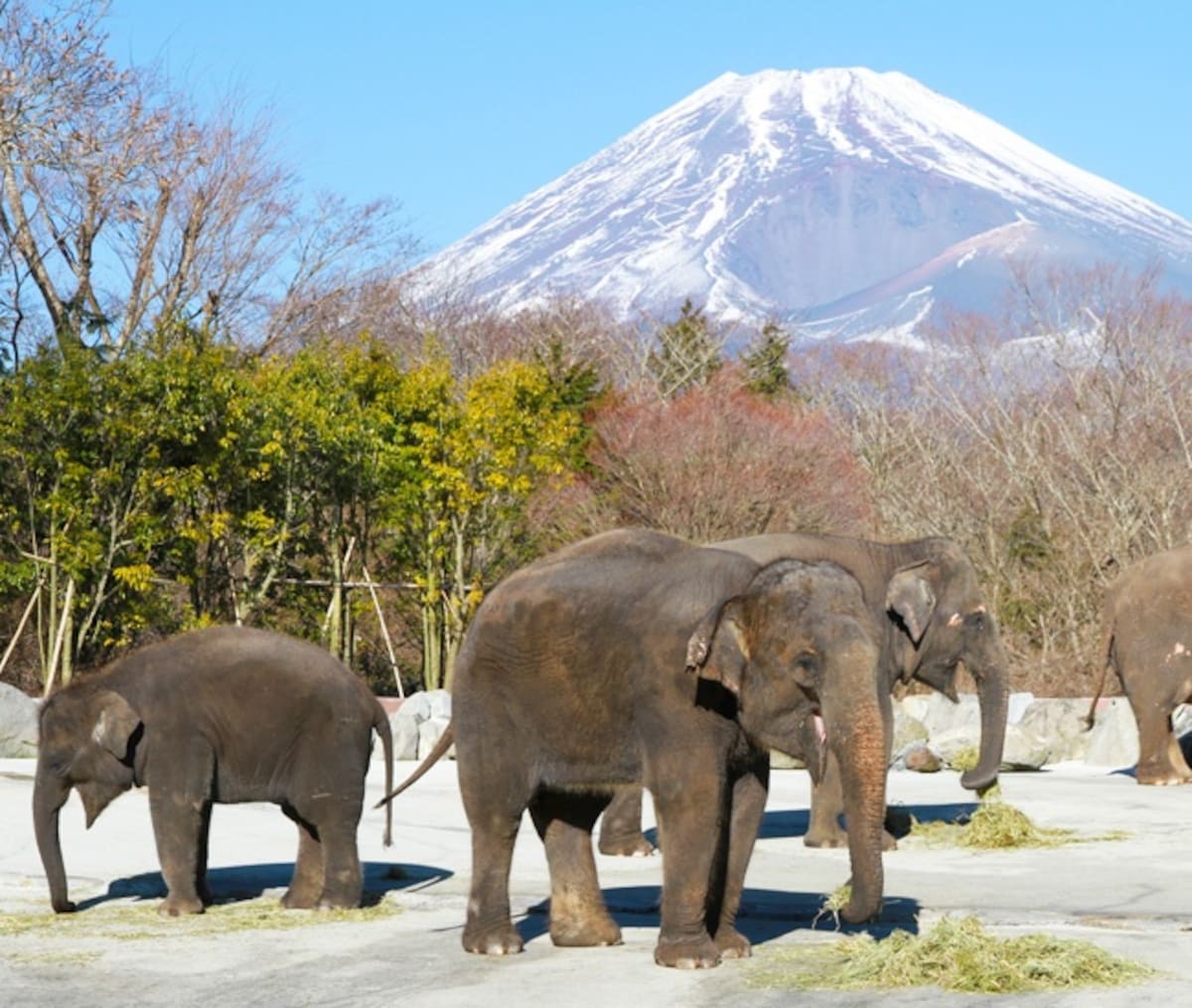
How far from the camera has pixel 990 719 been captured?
1384 centimetres

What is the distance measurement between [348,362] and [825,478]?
1187 centimetres

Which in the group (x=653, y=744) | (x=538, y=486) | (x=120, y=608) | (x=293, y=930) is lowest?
(x=293, y=930)

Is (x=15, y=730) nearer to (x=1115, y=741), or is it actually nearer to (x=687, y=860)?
(x=1115, y=741)

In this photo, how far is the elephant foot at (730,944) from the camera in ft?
30.3

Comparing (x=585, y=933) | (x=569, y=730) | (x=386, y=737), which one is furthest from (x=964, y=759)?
(x=569, y=730)

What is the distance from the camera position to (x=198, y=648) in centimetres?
1138

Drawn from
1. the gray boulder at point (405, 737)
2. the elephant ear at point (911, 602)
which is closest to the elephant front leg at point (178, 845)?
the elephant ear at point (911, 602)

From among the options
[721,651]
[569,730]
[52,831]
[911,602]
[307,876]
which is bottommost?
[307,876]

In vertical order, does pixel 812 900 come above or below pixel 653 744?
below

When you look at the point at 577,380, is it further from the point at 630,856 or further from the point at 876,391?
the point at 630,856

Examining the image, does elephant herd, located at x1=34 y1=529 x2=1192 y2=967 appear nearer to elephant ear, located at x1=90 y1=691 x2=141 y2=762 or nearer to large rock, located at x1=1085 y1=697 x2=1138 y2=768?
elephant ear, located at x1=90 y1=691 x2=141 y2=762

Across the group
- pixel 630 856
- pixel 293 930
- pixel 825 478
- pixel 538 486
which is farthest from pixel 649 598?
pixel 825 478

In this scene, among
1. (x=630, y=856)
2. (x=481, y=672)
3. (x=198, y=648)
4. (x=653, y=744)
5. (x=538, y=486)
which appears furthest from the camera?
(x=538, y=486)

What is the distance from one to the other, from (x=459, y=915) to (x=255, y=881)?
2015mm
